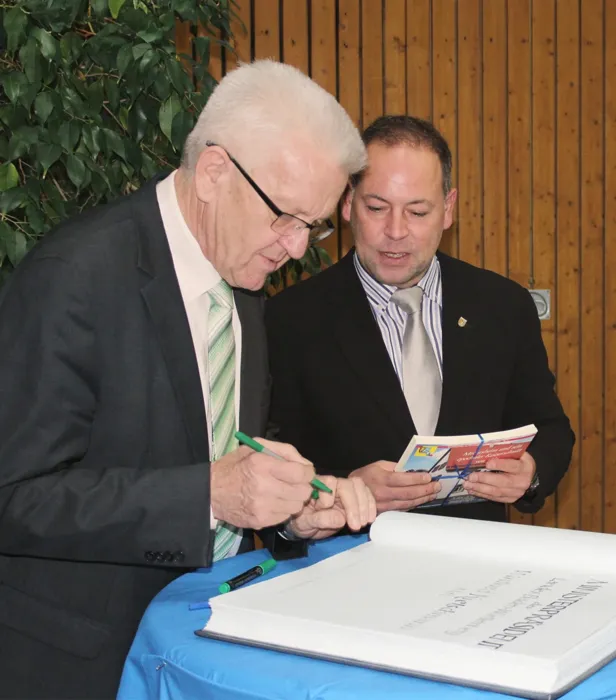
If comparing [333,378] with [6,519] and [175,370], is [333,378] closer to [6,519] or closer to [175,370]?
[175,370]

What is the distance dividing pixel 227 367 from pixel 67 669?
619mm

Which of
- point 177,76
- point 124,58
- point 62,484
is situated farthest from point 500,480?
point 124,58

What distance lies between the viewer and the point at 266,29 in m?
5.12

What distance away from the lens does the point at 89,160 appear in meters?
2.73

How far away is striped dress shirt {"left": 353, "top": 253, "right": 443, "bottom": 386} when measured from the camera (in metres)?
2.69

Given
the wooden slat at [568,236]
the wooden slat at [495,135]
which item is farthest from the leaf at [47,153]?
the wooden slat at [568,236]

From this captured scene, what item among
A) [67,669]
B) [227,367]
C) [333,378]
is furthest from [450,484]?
[67,669]

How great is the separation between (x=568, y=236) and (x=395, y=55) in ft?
4.79

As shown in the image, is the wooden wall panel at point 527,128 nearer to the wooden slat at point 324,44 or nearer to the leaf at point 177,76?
the wooden slat at point 324,44

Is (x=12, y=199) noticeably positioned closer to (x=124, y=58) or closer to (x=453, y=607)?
(x=124, y=58)

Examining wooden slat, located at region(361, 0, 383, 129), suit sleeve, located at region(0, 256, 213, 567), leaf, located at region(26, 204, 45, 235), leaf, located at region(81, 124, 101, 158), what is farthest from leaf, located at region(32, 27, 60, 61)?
wooden slat, located at region(361, 0, 383, 129)

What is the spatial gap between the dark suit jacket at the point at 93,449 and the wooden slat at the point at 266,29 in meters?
3.60

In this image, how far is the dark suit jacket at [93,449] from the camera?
4.88 ft

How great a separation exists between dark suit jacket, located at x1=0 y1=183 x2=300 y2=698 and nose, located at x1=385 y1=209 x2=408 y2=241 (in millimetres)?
960
